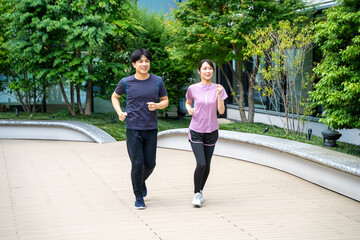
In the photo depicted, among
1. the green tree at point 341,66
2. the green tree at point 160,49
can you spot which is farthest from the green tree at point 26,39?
the green tree at point 341,66

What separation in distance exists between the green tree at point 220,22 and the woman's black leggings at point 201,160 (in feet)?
22.0

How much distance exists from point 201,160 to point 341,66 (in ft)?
11.2

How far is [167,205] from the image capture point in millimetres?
6355

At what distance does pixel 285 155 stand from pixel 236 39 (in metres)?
4.83

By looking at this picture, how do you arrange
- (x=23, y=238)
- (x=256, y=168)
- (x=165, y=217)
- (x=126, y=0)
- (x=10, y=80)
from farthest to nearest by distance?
1. (x=10, y=80)
2. (x=126, y=0)
3. (x=256, y=168)
4. (x=165, y=217)
5. (x=23, y=238)

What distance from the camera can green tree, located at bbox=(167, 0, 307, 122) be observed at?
41.6 ft

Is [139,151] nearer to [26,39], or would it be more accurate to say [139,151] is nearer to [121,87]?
[121,87]

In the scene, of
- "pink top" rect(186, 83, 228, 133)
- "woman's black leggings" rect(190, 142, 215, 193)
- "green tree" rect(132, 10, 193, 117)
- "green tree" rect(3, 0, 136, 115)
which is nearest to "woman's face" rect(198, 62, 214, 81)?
"pink top" rect(186, 83, 228, 133)

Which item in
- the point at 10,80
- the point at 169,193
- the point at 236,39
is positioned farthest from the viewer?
the point at 10,80

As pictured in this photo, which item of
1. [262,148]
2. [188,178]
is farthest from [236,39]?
[188,178]

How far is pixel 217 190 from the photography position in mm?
7309

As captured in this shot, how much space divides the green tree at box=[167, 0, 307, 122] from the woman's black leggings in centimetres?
670

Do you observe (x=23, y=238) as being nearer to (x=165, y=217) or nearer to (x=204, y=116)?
(x=165, y=217)

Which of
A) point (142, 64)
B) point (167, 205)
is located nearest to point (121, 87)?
point (142, 64)
